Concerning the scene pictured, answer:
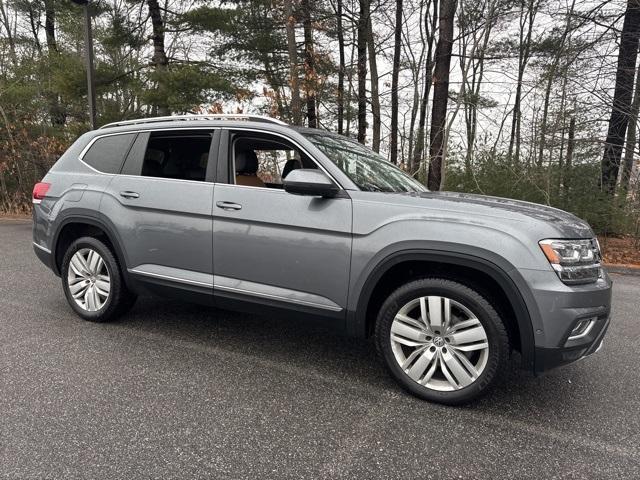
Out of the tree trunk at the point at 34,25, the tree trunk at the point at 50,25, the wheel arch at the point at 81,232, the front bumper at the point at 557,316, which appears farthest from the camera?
the tree trunk at the point at 34,25

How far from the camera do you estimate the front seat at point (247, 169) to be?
11.6 feet

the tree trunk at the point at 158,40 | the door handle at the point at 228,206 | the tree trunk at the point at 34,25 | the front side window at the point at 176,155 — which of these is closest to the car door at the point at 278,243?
the door handle at the point at 228,206

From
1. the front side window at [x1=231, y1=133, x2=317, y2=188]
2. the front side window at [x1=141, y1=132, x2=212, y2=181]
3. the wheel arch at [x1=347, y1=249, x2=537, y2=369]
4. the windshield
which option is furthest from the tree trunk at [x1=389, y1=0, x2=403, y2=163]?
the wheel arch at [x1=347, y1=249, x2=537, y2=369]

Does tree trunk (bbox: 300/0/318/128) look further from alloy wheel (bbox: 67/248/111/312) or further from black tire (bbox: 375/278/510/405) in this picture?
black tire (bbox: 375/278/510/405)

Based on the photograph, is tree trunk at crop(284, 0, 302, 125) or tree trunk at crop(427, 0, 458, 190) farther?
tree trunk at crop(284, 0, 302, 125)

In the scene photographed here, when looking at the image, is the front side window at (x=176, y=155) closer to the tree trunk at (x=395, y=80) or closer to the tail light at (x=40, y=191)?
the tail light at (x=40, y=191)

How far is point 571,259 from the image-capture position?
8.23 feet

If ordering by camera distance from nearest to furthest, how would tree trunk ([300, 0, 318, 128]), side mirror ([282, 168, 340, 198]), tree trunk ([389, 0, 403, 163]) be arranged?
side mirror ([282, 168, 340, 198]), tree trunk ([300, 0, 318, 128]), tree trunk ([389, 0, 403, 163])

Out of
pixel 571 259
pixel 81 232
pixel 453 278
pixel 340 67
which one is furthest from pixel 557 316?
pixel 340 67

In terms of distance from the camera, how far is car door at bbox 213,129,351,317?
295cm

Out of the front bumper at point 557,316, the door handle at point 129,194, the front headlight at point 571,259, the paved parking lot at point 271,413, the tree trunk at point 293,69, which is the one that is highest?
the tree trunk at point 293,69

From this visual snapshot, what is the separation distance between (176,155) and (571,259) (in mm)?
3109

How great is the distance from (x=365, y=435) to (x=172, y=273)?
202 centimetres

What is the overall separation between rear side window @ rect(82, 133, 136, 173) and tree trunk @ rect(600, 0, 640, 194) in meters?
9.18
